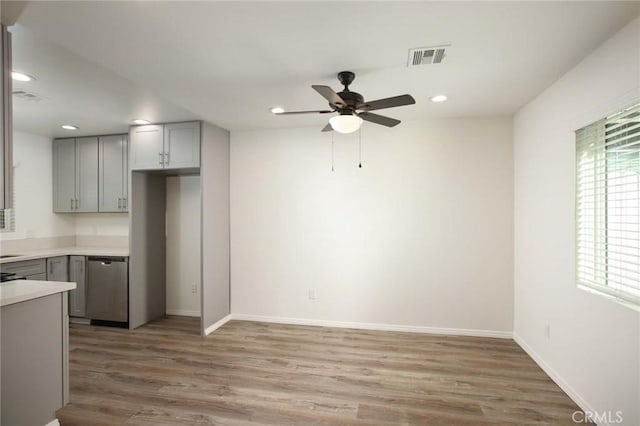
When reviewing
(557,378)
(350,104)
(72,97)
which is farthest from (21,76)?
(557,378)

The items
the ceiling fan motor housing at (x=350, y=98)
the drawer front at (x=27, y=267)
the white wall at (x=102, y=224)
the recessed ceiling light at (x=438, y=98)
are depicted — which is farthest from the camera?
the white wall at (x=102, y=224)

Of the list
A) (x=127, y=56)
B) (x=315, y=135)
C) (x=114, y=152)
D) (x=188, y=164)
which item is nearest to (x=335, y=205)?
(x=315, y=135)

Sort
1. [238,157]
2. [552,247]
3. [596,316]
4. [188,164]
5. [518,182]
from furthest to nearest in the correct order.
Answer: [238,157] < [188,164] < [518,182] < [552,247] < [596,316]

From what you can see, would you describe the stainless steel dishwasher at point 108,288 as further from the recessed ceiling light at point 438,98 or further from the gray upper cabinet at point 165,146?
the recessed ceiling light at point 438,98

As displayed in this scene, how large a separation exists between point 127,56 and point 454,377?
12.1 feet

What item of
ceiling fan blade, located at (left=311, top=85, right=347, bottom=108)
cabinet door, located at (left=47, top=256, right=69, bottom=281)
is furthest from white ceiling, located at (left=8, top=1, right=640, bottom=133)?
cabinet door, located at (left=47, top=256, right=69, bottom=281)

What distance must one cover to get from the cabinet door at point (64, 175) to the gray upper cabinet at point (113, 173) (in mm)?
484

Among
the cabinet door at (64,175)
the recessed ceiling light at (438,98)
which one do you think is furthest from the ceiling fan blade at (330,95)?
the cabinet door at (64,175)

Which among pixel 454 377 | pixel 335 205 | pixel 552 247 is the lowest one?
pixel 454 377

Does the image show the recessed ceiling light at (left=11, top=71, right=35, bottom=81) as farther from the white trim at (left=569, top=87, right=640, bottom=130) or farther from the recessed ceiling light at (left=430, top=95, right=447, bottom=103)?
the white trim at (left=569, top=87, right=640, bottom=130)

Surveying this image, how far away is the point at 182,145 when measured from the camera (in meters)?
3.79

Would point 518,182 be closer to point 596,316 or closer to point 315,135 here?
point 596,316

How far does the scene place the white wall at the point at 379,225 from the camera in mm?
3645

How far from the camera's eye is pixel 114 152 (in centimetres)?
432
